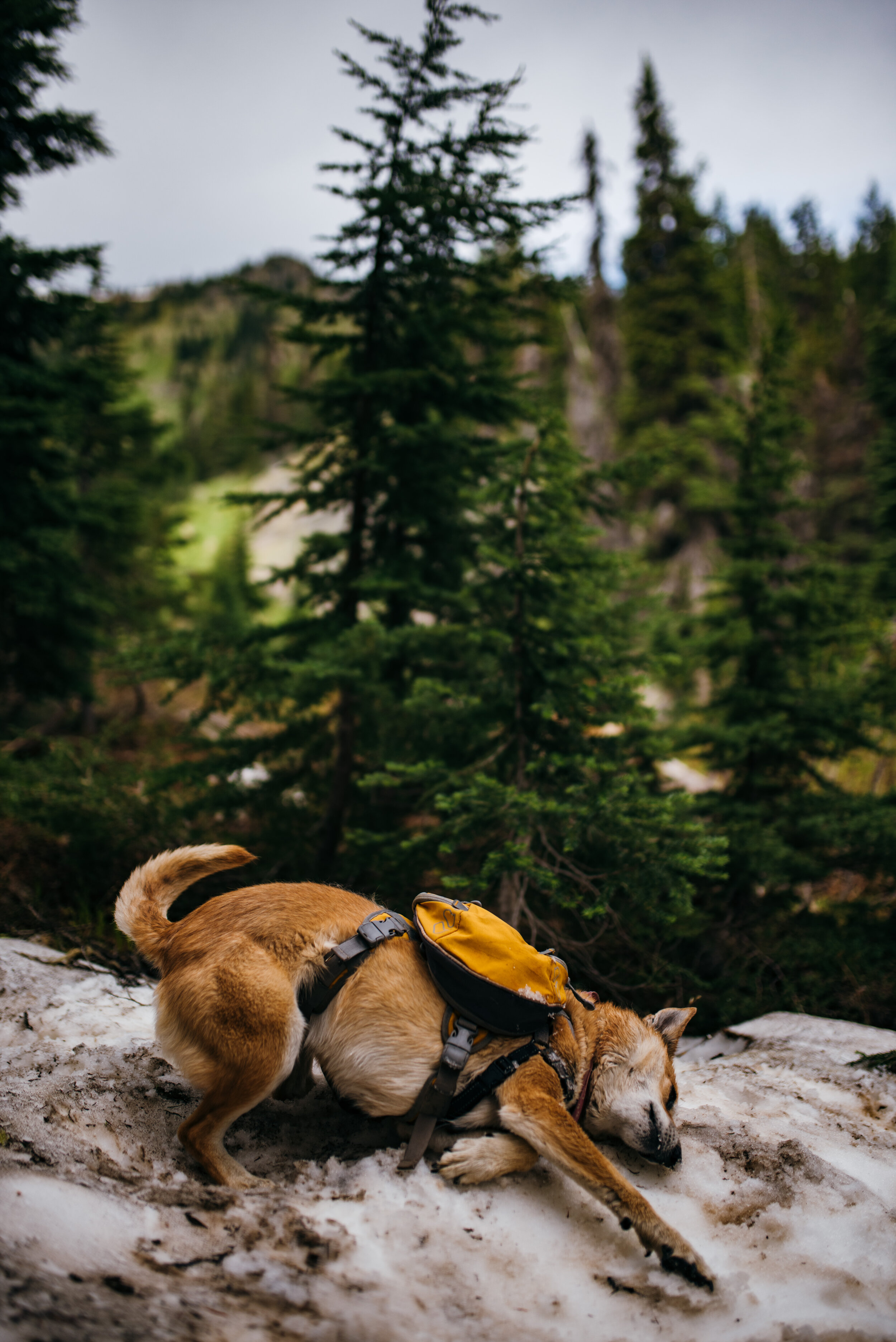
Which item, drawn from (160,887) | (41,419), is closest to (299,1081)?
(160,887)

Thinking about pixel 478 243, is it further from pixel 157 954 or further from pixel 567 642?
pixel 157 954

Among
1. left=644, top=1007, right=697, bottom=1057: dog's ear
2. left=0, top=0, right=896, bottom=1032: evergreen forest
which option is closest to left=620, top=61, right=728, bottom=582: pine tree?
left=0, top=0, right=896, bottom=1032: evergreen forest

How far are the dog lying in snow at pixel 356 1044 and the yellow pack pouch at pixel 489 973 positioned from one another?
0.11m

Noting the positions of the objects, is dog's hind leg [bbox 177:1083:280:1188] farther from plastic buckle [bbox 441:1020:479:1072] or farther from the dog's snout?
the dog's snout

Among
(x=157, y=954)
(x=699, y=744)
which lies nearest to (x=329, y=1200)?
(x=157, y=954)

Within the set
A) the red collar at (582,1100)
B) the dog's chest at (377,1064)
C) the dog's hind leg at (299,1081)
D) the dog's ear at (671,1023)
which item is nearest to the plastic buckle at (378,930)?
the dog's chest at (377,1064)

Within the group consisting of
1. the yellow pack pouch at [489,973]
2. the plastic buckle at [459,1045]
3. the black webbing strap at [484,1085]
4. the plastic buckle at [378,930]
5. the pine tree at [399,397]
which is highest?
the pine tree at [399,397]

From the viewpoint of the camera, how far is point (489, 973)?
8.08 feet

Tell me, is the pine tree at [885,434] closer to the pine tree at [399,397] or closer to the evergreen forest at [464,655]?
the evergreen forest at [464,655]

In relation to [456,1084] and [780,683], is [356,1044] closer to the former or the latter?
[456,1084]

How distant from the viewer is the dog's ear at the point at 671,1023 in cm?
275

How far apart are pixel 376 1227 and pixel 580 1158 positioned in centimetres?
77

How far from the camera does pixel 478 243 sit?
5.96m

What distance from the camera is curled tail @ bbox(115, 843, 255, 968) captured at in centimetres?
256
